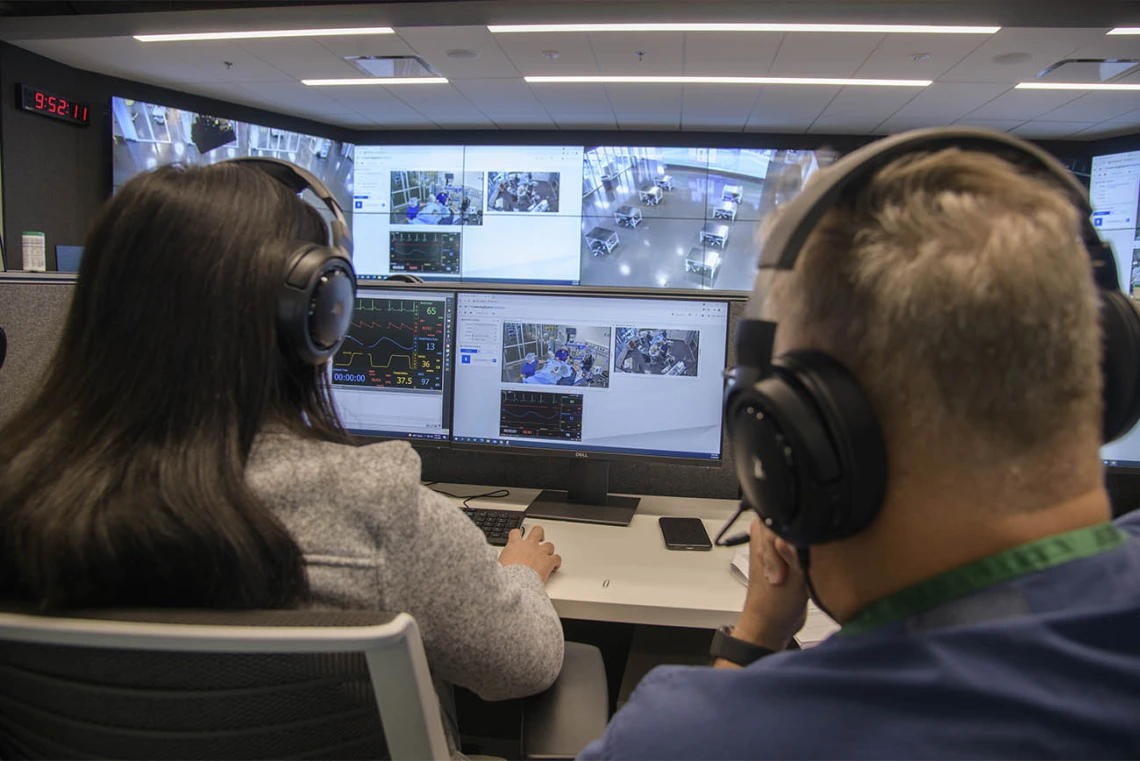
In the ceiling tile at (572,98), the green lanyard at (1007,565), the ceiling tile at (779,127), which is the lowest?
the green lanyard at (1007,565)

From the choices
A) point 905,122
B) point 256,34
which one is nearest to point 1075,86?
point 905,122

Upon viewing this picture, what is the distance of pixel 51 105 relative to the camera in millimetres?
3764

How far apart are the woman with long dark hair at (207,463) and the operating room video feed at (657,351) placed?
0.65 metres

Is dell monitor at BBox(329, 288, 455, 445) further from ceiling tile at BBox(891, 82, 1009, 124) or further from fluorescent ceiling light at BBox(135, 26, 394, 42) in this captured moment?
ceiling tile at BBox(891, 82, 1009, 124)

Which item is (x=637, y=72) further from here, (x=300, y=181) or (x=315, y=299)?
(x=315, y=299)

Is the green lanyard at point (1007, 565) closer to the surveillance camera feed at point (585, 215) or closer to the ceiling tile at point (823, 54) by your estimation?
the ceiling tile at point (823, 54)

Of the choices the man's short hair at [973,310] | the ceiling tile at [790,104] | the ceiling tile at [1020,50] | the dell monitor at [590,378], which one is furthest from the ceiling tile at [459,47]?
the man's short hair at [973,310]

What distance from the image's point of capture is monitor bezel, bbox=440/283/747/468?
1.19 metres

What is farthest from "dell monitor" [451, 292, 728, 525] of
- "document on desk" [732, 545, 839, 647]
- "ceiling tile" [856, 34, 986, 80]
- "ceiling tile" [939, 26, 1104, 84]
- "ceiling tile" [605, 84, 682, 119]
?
"ceiling tile" [605, 84, 682, 119]

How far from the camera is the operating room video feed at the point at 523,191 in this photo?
4.87m

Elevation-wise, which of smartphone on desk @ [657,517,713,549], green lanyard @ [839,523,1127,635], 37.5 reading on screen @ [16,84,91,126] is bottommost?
smartphone on desk @ [657,517,713,549]

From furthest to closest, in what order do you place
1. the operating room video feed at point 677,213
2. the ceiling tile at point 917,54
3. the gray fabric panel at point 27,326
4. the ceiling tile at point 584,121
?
the operating room video feed at point 677,213, the ceiling tile at point 584,121, the ceiling tile at point 917,54, the gray fabric panel at point 27,326

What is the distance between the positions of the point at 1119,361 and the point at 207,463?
0.70 meters

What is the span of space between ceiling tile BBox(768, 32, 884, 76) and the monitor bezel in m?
2.54
